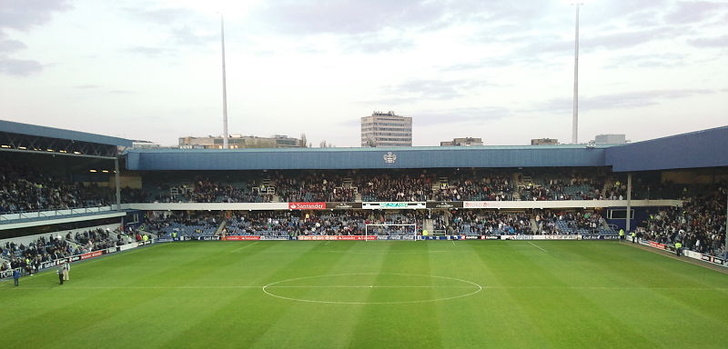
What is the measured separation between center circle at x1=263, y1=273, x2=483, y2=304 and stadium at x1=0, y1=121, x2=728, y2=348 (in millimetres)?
211

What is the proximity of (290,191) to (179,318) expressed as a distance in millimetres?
34632

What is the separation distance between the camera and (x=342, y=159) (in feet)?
177

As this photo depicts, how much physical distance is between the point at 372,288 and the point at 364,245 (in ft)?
60.9

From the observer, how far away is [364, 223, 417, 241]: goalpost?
49.5 metres

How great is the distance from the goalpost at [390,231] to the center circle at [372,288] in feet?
61.5

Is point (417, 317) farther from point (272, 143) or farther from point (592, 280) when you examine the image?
point (272, 143)

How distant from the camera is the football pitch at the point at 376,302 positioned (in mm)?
18672

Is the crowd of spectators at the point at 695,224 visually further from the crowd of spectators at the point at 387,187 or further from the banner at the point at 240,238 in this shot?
the banner at the point at 240,238

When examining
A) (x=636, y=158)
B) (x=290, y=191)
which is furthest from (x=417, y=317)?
(x=290, y=191)

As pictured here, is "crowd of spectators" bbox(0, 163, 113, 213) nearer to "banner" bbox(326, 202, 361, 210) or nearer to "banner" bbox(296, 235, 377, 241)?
"banner" bbox(296, 235, 377, 241)

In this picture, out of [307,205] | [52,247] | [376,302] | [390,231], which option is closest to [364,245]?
[390,231]

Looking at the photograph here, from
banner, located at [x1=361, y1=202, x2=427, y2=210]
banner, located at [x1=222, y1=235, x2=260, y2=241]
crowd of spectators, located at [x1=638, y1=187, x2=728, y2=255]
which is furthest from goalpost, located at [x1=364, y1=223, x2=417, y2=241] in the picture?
crowd of spectators, located at [x1=638, y1=187, x2=728, y2=255]

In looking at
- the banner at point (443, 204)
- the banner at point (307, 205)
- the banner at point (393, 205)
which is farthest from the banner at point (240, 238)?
the banner at point (443, 204)

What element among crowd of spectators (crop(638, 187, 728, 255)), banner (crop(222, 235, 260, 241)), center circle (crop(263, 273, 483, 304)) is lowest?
banner (crop(222, 235, 260, 241))
